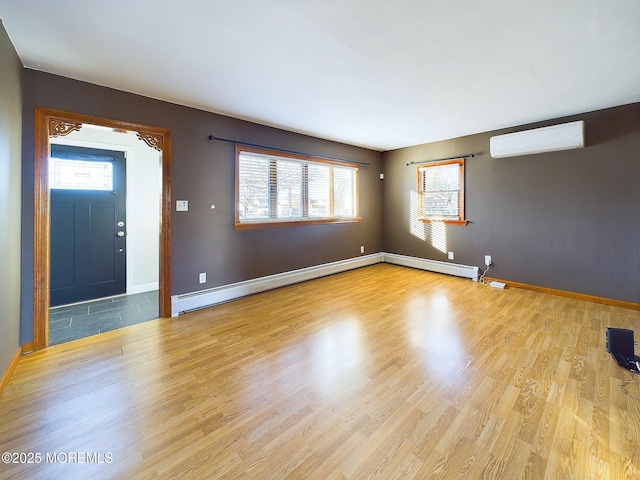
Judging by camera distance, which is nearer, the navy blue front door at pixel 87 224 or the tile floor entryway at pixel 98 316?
the tile floor entryway at pixel 98 316

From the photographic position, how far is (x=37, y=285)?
2539 mm

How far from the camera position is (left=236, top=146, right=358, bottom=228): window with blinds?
161 inches

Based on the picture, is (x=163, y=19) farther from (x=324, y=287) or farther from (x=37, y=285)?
(x=324, y=287)

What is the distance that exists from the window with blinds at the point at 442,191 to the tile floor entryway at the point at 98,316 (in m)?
4.88

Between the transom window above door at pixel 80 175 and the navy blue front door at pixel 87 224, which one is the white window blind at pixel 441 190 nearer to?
the navy blue front door at pixel 87 224

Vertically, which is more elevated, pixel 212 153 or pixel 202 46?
pixel 202 46

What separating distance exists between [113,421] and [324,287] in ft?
10.3

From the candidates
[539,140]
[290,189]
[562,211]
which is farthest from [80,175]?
[562,211]

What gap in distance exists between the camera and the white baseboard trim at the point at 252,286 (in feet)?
11.4

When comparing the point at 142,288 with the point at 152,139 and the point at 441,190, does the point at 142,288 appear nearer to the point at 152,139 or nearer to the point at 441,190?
the point at 152,139

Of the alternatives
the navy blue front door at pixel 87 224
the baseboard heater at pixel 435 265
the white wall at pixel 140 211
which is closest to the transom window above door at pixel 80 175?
the navy blue front door at pixel 87 224

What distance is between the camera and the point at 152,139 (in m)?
3.22

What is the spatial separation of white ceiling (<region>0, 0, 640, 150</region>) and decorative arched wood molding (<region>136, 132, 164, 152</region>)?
0.43 meters

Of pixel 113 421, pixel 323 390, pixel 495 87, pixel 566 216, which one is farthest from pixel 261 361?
pixel 566 216
